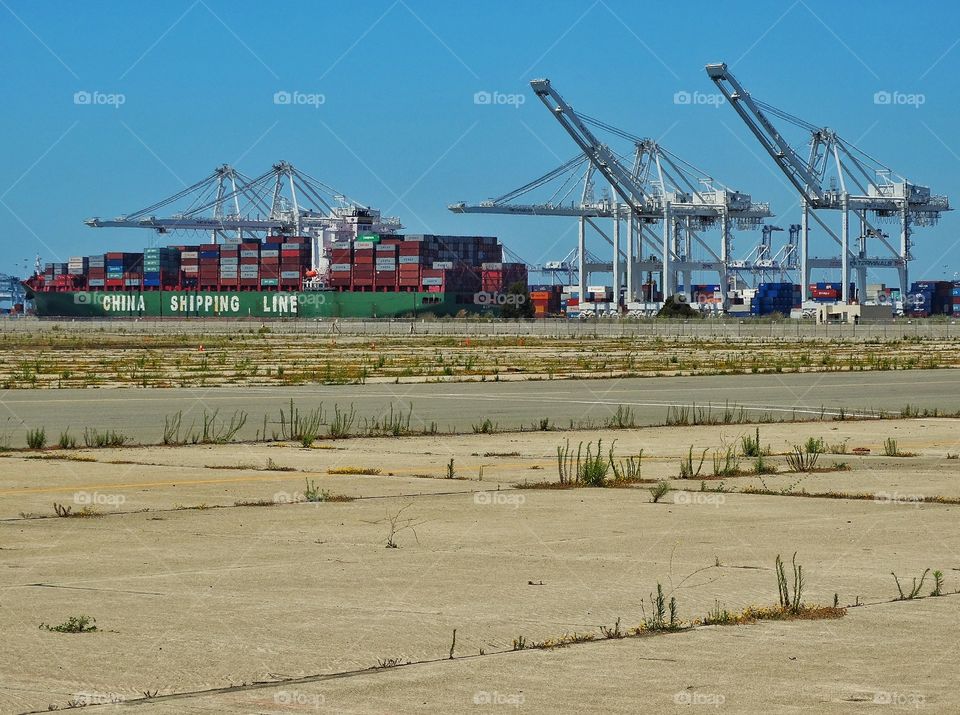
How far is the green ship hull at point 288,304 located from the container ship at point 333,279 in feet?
0.43

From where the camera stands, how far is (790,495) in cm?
1473

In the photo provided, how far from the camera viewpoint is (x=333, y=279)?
606ft

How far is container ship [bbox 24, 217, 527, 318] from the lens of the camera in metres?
177

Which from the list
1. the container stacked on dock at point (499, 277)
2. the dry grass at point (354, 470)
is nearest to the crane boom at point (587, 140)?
the container stacked on dock at point (499, 277)

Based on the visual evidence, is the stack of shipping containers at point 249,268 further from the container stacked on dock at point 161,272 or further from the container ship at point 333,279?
the container stacked on dock at point 161,272

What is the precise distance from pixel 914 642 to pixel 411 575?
3.57m

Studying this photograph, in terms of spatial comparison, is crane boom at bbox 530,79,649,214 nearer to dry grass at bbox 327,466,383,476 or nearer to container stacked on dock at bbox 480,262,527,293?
container stacked on dock at bbox 480,262,527,293

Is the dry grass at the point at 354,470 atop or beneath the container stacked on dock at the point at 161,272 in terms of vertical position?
beneath

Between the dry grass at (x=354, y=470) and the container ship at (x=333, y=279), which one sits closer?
the dry grass at (x=354, y=470)

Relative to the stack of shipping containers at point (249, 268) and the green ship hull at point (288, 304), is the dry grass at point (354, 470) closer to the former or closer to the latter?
the green ship hull at point (288, 304)

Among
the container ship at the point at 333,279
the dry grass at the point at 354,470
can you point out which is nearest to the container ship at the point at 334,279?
the container ship at the point at 333,279

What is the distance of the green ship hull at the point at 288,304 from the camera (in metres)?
175

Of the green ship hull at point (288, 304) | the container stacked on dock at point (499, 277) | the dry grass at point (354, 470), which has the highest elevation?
the container stacked on dock at point (499, 277)

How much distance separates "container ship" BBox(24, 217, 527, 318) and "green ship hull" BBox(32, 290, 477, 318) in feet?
0.43
